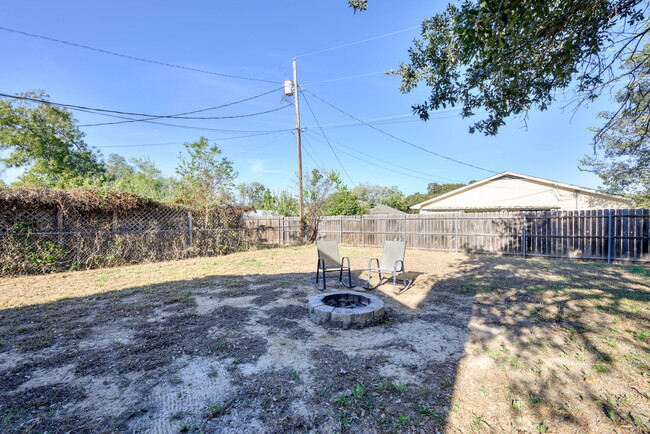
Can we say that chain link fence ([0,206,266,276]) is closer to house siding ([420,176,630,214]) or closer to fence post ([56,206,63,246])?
fence post ([56,206,63,246])

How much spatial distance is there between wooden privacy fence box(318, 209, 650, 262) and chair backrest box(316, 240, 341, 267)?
24.6 ft

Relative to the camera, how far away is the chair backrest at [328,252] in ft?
18.5

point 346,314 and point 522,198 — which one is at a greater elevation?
point 522,198

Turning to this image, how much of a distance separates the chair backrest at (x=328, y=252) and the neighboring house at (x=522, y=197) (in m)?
15.3

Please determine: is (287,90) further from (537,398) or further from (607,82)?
(537,398)

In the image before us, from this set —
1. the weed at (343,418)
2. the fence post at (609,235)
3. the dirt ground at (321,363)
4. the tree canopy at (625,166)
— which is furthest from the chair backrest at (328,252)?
the tree canopy at (625,166)

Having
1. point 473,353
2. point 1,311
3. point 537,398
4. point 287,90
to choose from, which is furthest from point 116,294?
point 287,90

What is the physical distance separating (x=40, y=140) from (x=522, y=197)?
30759 millimetres

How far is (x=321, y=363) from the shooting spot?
2557mm

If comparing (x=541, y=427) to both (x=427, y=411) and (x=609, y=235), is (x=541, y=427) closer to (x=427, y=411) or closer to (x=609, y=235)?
(x=427, y=411)

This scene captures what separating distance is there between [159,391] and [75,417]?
1.64 ft

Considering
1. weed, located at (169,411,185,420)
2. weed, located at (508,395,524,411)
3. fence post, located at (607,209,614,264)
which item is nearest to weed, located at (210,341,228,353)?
weed, located at (169,411,185,420)

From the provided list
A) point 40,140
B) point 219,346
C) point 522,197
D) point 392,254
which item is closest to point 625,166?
point 522,197

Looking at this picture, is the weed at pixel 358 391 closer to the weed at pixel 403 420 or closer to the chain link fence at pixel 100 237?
the weed at pixel 403 420
